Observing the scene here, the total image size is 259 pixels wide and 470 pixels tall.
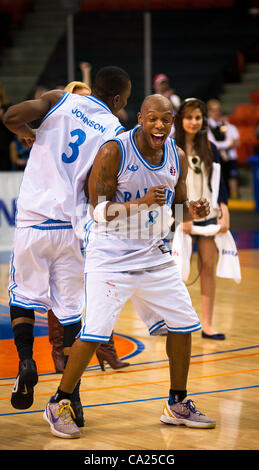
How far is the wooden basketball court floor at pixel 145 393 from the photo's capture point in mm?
4484

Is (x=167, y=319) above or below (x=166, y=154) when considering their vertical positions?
below

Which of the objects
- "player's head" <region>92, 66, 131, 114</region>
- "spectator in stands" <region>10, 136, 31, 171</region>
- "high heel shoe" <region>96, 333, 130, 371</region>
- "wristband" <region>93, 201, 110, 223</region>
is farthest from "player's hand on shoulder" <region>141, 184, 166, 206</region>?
"spectator in stands" <region>10, 136, 31, 171</region>

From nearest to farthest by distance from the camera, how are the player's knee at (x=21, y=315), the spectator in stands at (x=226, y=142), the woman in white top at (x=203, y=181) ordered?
the player's knee at (x=21, y=315) → the woman in white top at (x=203, y=181) → the spectator in stands at (x=226, y=142)

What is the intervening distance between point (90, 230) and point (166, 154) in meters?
0.55

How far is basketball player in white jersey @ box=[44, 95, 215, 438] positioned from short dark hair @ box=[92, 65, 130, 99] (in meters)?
0.48

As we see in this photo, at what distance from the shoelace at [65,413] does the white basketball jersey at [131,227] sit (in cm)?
70

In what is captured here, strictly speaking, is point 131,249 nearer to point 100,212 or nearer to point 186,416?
point 100,212

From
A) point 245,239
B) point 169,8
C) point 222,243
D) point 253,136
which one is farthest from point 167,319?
point 169,8

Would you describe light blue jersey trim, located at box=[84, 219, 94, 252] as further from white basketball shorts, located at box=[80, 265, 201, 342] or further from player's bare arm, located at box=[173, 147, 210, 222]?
player's bare arm, located at box=[173, 147, 210, 222]

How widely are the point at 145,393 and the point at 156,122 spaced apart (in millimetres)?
1722

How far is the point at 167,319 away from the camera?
15.3ft

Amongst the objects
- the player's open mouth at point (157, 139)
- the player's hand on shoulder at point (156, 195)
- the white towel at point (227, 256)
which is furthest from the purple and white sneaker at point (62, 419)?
the white towel at point (227, 256)

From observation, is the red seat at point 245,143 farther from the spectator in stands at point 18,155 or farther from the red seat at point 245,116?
the spectator in stands at point 18,155

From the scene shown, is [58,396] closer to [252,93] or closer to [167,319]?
[167,319]
